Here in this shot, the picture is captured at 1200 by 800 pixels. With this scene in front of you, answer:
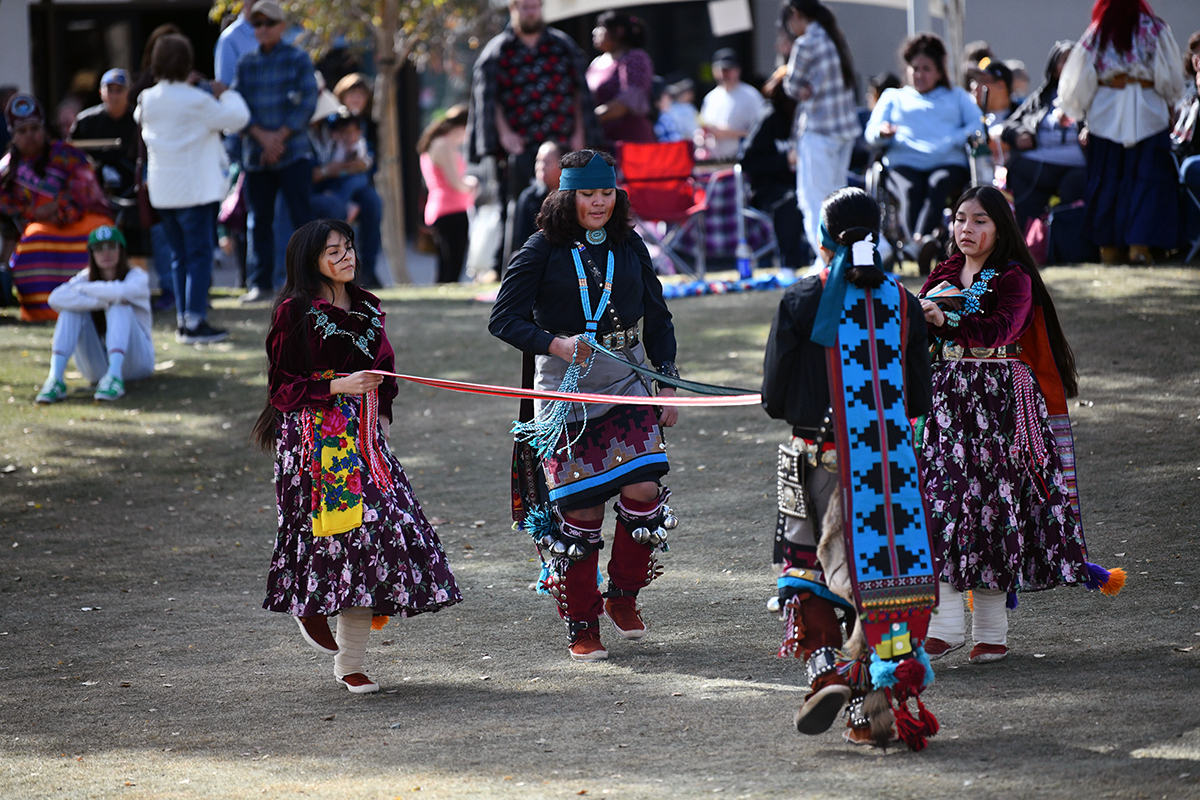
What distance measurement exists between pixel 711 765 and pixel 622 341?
5.71ft

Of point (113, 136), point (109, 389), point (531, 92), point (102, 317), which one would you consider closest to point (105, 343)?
point (102, 317)

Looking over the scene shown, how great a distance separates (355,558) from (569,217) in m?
1.45

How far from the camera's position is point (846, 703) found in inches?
154

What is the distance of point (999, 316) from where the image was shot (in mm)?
4574

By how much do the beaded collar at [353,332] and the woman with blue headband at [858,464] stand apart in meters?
1.55

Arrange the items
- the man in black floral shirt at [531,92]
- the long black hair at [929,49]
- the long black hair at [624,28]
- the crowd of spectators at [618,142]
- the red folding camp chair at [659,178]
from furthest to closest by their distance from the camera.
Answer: the long black hair at [624,28], the red folding camp chair at [659,178], the man in black floral shirt at [531,92], the long black hair at [929,49], the crowd of spectators at [618,142]

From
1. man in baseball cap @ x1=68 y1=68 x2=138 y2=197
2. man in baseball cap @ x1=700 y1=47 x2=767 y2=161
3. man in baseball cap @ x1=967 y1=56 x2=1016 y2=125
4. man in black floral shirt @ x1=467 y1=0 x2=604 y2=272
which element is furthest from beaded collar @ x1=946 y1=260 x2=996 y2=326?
man in baseball cap @ x1=700 y1=47 x2=767 y2=161

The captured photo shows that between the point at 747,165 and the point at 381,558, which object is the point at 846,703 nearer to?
the point at 381,558

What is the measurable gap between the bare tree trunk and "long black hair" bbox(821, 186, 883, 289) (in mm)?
11865

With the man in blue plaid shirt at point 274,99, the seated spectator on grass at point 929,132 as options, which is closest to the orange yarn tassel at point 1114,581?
the seated spectator on grass at point 929,132

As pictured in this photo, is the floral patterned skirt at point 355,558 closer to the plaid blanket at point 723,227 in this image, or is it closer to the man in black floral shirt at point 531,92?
the man in black floral shirt at point 531,92

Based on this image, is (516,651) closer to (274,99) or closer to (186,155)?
(186,155)

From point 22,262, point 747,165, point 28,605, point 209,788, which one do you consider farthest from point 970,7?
point 209,788

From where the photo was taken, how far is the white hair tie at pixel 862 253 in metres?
3.88
